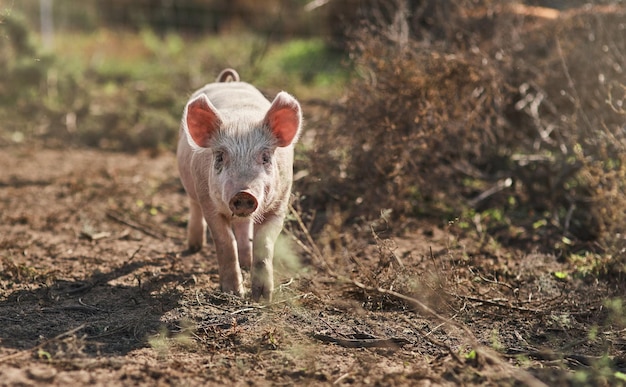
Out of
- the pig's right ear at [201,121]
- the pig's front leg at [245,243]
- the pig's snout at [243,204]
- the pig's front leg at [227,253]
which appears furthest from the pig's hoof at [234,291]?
the pig's right ear at [201,121]

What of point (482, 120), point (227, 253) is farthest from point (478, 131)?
point (227, 253)

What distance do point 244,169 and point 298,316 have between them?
88 cm

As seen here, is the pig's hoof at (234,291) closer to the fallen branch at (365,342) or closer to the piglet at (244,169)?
the piglet at (244,169)

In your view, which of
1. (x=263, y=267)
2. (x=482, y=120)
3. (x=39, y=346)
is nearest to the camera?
(x=39, y=346)

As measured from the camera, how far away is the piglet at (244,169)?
4.62 metres

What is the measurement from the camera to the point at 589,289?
5.24 metres

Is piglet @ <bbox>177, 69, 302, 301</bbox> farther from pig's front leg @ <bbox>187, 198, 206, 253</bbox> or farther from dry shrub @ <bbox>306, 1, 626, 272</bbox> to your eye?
dry shrub @ <bbox>306, 1, 626, 272</bbox>

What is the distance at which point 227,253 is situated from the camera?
→ 4941mm

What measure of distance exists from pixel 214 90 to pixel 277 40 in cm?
1176

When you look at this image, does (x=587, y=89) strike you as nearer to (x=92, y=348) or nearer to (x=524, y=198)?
(x=524, y=198)

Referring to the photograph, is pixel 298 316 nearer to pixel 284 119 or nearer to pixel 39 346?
pixel 284 119

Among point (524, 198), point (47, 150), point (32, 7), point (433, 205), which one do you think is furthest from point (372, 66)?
point (32, 7)

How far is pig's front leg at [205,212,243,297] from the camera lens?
16.2ft

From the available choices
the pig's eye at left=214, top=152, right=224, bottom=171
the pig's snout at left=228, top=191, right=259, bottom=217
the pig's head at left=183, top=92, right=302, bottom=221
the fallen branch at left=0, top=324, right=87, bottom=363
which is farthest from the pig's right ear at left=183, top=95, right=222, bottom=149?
the fallen branch at left=0, top=324, right=87, bottom=363
